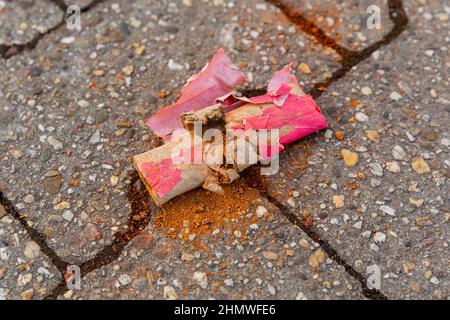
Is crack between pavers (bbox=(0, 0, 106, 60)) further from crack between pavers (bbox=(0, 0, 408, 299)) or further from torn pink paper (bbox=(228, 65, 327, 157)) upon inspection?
torn pink paper (bbox=(228, 65, 327, 157))

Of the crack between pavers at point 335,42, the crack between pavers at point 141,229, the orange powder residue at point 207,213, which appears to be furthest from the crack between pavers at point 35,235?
the crack between pavers at point 335,42

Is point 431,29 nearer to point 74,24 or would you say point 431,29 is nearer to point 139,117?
point 139,117

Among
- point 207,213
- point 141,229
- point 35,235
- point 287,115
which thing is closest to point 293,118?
point 287,115

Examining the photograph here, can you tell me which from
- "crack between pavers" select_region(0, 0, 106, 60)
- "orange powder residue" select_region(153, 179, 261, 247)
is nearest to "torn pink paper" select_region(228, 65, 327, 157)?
"orange powder residue" select_region(153, 179, 261, 247)

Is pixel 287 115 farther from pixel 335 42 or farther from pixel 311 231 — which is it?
pixel 335 42

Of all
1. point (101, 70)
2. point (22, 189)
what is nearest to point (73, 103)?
point (101, 70)
